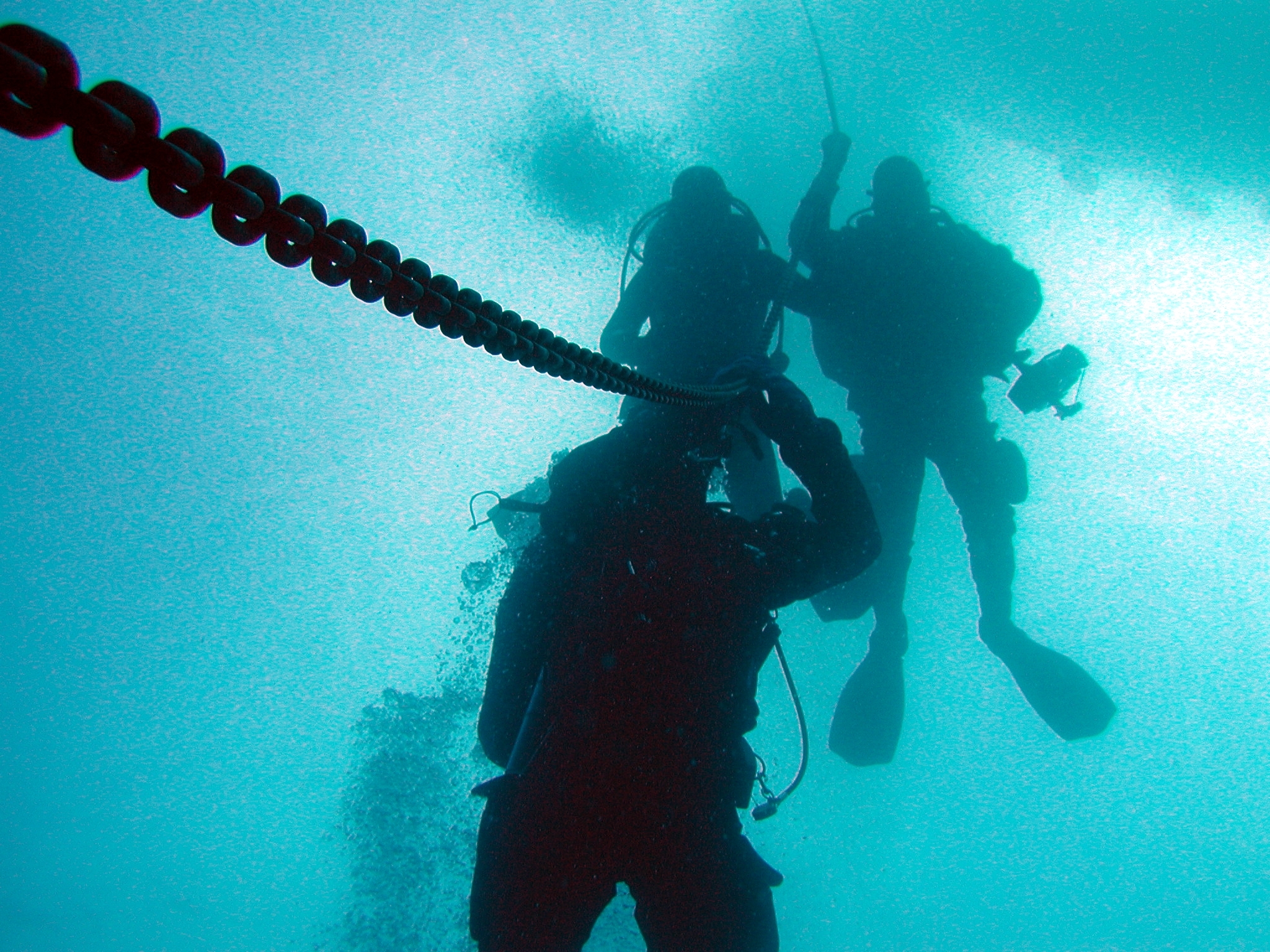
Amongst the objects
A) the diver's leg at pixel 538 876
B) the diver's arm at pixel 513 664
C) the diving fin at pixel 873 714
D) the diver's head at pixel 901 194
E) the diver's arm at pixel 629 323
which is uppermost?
the diver's head at pixel 901 194

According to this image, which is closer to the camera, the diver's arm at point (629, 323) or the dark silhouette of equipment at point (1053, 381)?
the diver's arm at point (629, 323)

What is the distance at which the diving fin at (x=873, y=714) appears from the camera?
7.79 m

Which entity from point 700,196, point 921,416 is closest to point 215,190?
point 700,196

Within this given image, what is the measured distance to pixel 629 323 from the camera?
248 inches

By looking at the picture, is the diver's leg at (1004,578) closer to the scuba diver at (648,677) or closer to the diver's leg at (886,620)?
the diver's leg at (886,620)

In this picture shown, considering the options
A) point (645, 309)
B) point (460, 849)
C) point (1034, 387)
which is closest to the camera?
point (645, 309)

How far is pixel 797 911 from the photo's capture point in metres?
27.5

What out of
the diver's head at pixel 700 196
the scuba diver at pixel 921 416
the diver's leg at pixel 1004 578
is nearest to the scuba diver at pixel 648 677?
the diver's head at pixel 700 196

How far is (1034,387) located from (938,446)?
1251mm

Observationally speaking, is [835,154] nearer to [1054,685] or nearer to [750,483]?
[750,483]

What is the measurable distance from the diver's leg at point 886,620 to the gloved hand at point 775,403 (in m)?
4.51

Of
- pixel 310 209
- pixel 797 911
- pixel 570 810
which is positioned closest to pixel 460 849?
pixel 797 911

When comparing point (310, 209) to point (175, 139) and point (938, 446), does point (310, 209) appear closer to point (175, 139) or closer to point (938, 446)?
point (175, 139)

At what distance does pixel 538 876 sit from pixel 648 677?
947mm
